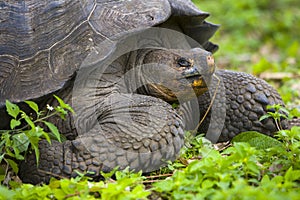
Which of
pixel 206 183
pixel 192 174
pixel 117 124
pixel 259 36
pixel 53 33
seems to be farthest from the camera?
pixel 259 36

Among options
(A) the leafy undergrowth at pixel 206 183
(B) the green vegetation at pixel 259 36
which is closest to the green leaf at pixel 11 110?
(A) the leafy undergrowth at pixel 206 183

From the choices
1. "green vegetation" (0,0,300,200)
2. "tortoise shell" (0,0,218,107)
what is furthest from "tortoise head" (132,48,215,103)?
"green vegetation" (0,0,300,200)

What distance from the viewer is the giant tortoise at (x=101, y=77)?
3.63 meters

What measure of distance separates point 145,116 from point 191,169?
69cm

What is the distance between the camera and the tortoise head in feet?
13.2

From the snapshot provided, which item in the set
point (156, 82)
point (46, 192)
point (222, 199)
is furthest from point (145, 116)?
point (222, 199)

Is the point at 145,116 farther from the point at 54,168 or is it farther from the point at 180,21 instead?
the point at 180,21

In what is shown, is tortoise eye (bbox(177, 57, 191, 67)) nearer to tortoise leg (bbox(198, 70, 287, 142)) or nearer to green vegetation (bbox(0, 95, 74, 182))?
tortoise leg (bbox(198, 70, 287, 142))

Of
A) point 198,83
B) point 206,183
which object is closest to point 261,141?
point 198,83

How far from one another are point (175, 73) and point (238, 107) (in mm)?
896

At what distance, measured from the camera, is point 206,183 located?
10.1ft

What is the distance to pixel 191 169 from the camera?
3227 millimetres

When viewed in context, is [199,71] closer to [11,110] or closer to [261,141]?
[261,141]

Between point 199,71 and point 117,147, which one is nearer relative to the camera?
point 117,147
